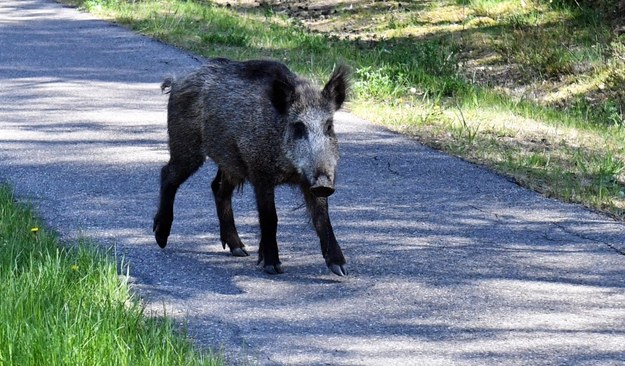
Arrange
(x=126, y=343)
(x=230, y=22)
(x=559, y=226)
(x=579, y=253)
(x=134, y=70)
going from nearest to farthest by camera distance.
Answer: (x=126, y=343), (x=579, y=253), (x=559, y=226), (x=134, y=70), (x=230, y=22)

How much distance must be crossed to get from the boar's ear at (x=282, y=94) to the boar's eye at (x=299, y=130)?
0.42ft

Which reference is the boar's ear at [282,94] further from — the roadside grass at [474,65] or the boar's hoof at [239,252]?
the roadside grass at [474,65]

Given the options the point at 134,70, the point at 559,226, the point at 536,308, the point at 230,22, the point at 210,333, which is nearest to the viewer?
the point at 210,333

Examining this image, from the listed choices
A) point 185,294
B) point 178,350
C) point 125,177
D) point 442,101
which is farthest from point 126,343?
point 442,101

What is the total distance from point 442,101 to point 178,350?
7365 millimetres

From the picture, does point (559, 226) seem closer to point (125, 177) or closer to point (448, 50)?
point (125, 177)

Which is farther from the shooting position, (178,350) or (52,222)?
(52,222)

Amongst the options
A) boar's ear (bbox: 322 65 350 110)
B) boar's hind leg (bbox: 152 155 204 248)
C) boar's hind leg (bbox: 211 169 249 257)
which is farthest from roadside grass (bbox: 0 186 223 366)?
boar's ear (bbox: 322 65 350 110)

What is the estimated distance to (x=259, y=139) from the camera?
755 centimetres

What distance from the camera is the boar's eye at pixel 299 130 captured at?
24.0ft

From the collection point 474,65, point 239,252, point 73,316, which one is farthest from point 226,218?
point 474,65

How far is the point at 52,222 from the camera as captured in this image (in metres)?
8.67

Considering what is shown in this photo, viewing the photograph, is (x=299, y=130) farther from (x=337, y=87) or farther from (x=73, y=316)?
(x=73, y=316)

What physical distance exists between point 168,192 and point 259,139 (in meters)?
0.95
